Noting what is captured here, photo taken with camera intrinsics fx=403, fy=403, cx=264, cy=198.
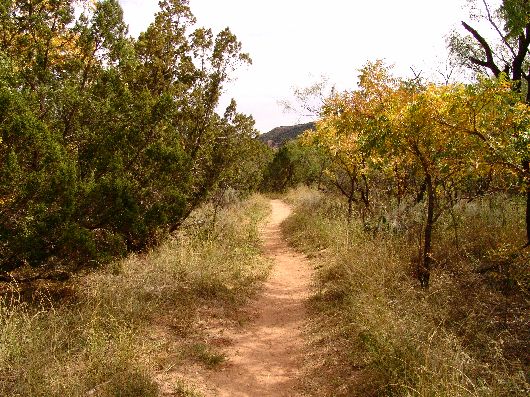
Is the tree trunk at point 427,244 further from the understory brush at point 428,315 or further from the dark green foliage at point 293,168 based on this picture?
the dark green foliage at point 293,168

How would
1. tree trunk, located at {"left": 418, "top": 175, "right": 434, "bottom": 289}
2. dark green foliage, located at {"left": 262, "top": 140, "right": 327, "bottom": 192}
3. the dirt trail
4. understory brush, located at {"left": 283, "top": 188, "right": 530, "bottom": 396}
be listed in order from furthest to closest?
dark green foliage, located at {"left": 262, "top": 140, "right": 327, "bottom": 192} → tree trunk, located at {"left": 418, "top": 175, "right": 434, "bottom": 289} → the dirt trail → understory brush, located at {"left": 283, "top": 188, "right": 530, "bottom": 396}

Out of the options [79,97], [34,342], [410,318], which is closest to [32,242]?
[34,342]

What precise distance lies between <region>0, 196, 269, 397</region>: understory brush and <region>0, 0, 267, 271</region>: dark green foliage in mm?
586

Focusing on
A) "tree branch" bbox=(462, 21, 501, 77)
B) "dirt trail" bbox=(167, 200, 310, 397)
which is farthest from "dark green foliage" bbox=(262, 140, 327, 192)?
"dirt trail" bbox=(167, 200, 310, 397)

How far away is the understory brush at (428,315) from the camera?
12.0 ft

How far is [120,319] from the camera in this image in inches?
191

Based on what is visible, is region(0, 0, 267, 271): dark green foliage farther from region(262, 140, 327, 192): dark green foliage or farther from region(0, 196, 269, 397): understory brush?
region(262, 140, 327, 192): dark green foliage

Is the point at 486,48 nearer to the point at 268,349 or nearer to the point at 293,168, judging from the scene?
the point at 268,349

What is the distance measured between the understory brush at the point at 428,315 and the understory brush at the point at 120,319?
4.85ft

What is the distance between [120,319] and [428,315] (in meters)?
3.72

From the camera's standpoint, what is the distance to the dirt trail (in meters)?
4.36

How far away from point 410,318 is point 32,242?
→ 4.43 m

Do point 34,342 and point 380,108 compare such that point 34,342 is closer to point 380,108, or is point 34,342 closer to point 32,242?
point 32,242

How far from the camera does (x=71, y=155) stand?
5.59 m
